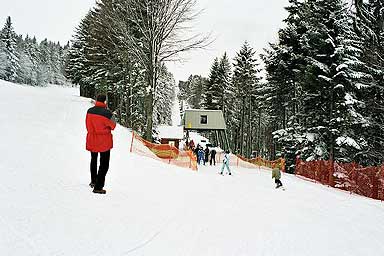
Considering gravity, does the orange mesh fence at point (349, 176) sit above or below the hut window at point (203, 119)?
below

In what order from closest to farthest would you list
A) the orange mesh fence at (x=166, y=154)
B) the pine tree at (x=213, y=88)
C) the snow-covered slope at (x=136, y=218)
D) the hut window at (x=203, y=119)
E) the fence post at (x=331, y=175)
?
the snow-covered slope at (x=136, y=218) < the orange mesh fence at (x=166, y=154) < the fence post at (x=331, y=175) < the hut window at (x=203, y=119) < the pine tree at (x=213, y=88)

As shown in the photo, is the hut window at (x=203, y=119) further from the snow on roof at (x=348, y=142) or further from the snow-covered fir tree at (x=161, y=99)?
the snow on roof at (x=348, y=142)

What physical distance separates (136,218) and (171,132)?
3610 cm

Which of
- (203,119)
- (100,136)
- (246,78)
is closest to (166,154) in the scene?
(100,136)

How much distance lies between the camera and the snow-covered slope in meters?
4.17

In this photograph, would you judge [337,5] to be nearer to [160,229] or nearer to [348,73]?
[348,73]

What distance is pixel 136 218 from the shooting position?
551 cm

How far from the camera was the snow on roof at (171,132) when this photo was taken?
1601 inches

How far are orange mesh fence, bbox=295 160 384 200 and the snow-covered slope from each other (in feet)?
22.0

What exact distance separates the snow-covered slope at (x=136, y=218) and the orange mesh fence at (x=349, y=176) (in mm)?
6698

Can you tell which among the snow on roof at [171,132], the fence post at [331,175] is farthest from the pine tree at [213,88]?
the fence post at [331,175]

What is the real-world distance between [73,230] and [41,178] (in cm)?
→ 213

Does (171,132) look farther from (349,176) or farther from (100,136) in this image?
(100,136)

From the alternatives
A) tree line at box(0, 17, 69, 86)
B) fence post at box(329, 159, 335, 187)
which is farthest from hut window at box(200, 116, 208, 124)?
tree line at box(0, 17, 69, 86)
